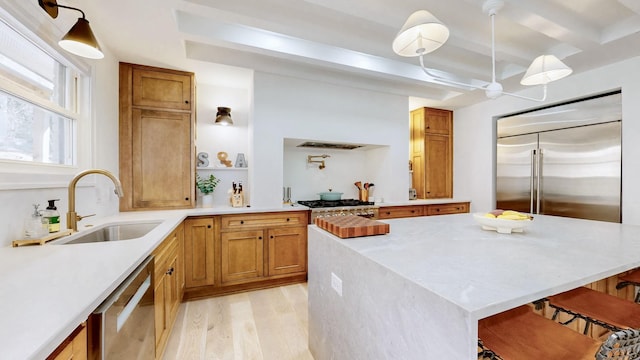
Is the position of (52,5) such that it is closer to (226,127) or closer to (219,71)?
(219,71)

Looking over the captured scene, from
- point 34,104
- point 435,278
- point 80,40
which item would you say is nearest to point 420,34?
point 435,278

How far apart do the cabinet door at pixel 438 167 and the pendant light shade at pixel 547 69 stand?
7.99ft

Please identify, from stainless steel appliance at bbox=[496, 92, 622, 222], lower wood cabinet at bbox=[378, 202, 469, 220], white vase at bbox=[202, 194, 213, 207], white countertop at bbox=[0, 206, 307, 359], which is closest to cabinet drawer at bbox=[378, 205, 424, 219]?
lower wood cabinet at bbox=[378, 202, 469, 220]

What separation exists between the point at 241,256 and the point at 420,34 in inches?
98.9

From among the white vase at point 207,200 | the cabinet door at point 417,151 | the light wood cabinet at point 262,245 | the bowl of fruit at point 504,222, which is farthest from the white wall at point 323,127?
the bowl of fruit at point 504,222

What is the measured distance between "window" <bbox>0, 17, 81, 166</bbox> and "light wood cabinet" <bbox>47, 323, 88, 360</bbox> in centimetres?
124

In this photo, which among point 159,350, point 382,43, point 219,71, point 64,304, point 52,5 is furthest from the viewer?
point 219,71

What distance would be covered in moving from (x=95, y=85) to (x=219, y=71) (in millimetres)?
1131

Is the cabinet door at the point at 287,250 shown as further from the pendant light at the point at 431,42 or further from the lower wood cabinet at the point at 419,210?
the pendant light at the point at 431,42

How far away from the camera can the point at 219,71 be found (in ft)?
9.36

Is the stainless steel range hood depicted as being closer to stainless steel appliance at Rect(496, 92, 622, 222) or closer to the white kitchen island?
the white kitchen island

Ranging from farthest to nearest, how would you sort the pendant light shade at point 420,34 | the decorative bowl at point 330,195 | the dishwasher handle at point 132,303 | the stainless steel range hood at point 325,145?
1. the decorative bowl at point 330,195
2. the stainless steel range hood at point 325,145
3. the pendant light shade at point 420,34
4. the dishwasher handle at point 132,303

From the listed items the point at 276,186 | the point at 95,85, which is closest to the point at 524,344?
the point at 276,186

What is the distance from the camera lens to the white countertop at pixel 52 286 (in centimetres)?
58
